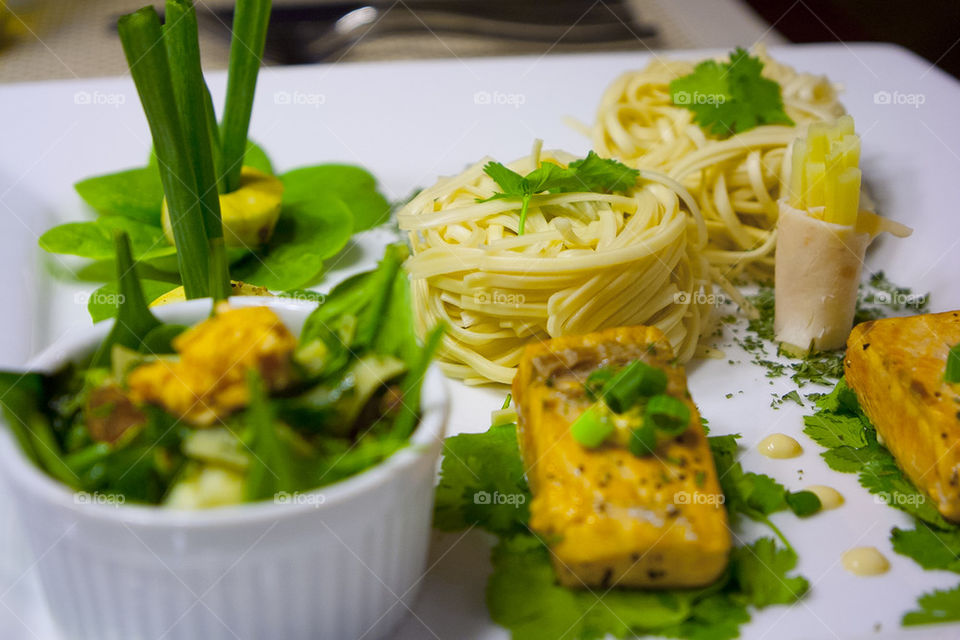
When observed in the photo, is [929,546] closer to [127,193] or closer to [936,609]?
[936,609]

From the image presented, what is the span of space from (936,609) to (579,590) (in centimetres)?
92

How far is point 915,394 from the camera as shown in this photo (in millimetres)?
→ 2625

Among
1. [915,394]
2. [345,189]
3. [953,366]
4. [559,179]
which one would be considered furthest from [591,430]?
[345,189]

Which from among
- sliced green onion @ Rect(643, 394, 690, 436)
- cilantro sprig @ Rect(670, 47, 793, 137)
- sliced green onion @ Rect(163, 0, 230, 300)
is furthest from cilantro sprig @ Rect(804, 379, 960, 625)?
sliced green onion @ Rect(163, 0, 230, 300)

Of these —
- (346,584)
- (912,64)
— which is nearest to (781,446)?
(346,584)

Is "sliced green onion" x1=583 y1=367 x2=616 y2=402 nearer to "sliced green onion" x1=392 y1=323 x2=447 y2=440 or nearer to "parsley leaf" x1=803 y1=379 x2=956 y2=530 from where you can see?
"sliced green onion" x1=392 y1=323 x2=447 y2=440

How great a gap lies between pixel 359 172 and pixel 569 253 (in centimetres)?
147

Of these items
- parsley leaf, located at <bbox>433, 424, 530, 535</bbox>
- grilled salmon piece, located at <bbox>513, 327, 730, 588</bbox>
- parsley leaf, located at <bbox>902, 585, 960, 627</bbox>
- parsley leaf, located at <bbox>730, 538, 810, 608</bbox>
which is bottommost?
parsley leaf, located at <bbox>902, 585, 960, 627</bbox>

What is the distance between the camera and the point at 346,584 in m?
2.15

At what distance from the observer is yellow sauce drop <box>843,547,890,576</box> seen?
250 centimetres

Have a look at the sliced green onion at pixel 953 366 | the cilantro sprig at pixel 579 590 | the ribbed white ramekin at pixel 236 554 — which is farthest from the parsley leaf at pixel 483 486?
the sliced green onion at pixel 953 366

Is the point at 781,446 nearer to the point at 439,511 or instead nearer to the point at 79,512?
the point at 439,511

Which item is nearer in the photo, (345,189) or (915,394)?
(915,394)

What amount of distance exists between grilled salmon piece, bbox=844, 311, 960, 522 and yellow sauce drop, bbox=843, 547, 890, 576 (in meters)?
0.22
